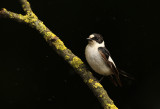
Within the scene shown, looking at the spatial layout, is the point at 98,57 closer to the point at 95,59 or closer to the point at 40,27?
the point at 95,59

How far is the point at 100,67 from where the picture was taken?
1.66 meters

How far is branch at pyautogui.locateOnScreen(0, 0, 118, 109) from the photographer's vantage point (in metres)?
1.41

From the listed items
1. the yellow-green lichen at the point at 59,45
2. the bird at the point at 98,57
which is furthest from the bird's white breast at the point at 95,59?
the yellow-green lichen at the point at 59,45

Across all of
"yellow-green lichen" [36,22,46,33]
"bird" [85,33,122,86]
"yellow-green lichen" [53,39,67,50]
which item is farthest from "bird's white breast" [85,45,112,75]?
"yellow-green lichen" [36,22,46,33]

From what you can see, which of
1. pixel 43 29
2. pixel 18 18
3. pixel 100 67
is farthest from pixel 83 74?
pixel 18 18

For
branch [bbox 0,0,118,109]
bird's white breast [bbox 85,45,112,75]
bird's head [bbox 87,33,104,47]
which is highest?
bird's head [bbox 87,33,104,47]

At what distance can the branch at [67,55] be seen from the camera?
141 cm

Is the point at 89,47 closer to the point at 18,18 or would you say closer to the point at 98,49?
the point at 98,49

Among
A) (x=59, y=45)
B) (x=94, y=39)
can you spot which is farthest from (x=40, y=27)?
(x=94, y=39)

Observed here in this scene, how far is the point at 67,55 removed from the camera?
1549mm

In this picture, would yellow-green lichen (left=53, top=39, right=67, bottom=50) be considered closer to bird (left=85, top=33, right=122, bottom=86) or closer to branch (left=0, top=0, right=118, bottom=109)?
branch (left=0, top=0, right=118, bottom=109)

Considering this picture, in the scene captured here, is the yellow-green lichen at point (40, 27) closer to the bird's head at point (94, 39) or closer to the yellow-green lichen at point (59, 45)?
the yellow-green lichen at point (59, 45)

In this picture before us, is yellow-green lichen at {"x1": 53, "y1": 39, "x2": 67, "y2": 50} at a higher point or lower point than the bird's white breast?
lower

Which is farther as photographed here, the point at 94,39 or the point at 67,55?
the point at 94,39
